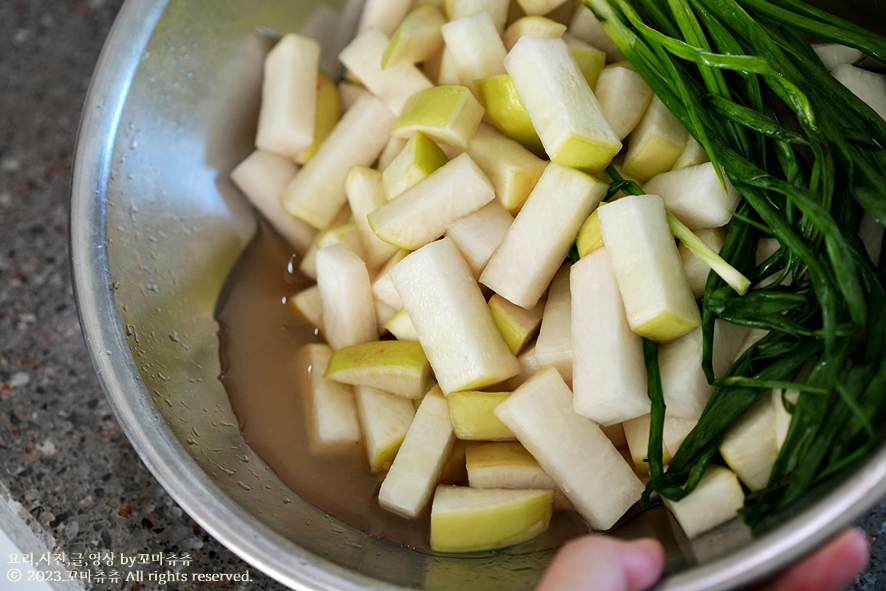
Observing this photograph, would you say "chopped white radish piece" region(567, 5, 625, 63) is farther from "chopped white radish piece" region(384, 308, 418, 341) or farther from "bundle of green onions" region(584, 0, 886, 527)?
"chopped white radish piece" region(384, 308, 418, 341)

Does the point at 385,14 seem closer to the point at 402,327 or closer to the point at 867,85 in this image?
the point at 402,327

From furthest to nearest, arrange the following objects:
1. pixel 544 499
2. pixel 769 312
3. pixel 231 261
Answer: pixel 231 261 → pixel 544 499 → pixel 769 312

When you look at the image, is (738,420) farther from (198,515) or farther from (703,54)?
(198,515)

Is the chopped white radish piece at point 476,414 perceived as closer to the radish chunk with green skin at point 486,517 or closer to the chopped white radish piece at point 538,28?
the radish chunk with green skin at point 486,517

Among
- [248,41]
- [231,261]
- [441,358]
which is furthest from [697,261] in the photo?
[248,41]

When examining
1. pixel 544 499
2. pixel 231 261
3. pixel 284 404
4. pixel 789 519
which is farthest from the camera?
pixel 231 261

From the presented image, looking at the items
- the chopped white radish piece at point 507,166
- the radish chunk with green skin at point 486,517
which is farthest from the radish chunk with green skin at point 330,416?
the chopped white radish piece at point 507,166

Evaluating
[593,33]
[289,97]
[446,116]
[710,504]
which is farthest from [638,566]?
[289,97]
